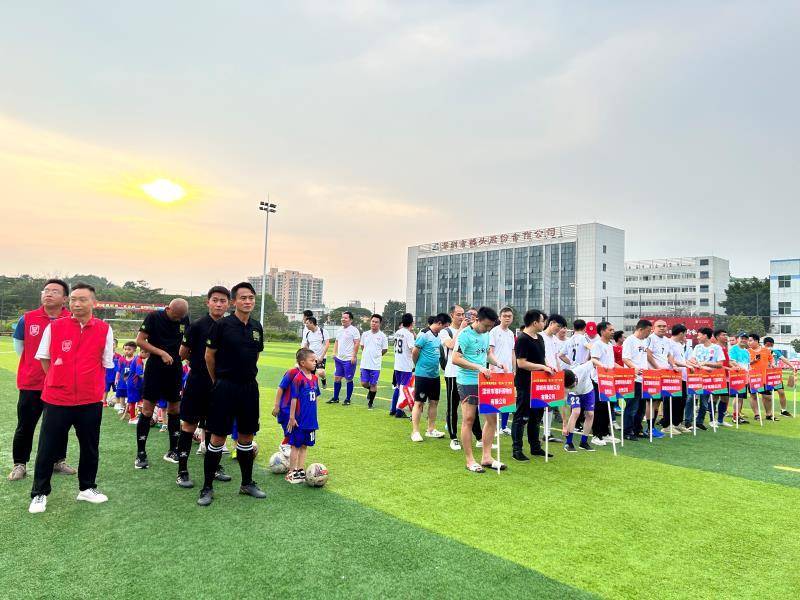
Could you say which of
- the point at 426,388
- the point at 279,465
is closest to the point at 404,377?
the point at 426,388

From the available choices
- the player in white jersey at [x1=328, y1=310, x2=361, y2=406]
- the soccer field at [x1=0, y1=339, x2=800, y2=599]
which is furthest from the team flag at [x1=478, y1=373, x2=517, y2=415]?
the player in white jersey at [x1=328, y1=310, x2=361, y2=406]

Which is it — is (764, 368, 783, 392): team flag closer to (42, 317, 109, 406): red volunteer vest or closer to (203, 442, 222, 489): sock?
(203, 442, 222, 489): sock

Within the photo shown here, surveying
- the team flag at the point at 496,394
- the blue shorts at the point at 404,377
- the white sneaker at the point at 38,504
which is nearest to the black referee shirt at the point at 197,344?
the white sneaker at the point at 38,504

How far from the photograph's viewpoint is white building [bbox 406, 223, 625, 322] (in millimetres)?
79562

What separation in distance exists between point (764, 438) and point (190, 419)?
975 centimetres

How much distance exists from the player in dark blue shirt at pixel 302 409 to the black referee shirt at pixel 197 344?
1.12 m

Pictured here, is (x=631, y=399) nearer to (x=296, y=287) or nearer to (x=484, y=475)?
(x=484, y=475)

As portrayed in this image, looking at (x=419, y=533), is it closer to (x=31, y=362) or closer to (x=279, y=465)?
(x=279, y=465)

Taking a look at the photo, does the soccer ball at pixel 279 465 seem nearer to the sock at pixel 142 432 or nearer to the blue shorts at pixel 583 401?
the sock at pixel 142 432

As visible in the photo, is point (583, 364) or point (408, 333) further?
point (408, 333)

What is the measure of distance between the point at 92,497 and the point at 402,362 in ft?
21.3

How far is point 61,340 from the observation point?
15.3 ft

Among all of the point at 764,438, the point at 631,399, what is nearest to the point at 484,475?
the point at 631,399

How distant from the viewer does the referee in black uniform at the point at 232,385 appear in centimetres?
482
